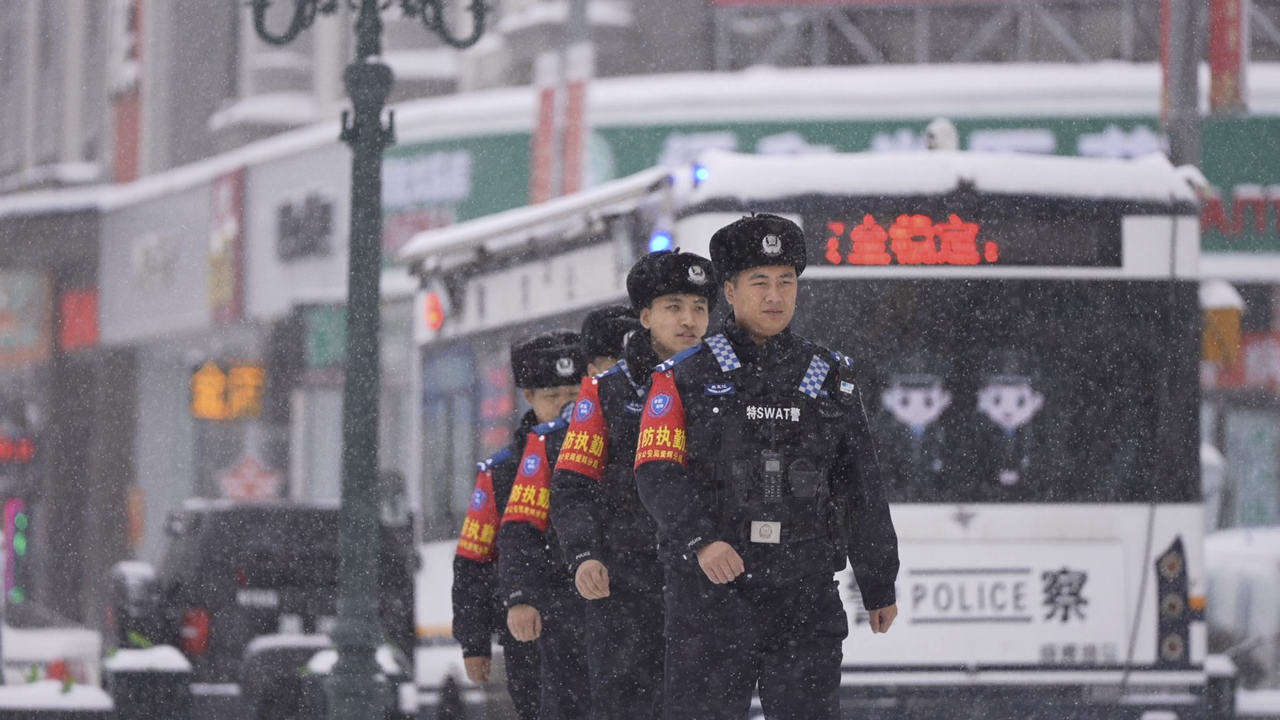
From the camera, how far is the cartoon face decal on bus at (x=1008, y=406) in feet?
32.2

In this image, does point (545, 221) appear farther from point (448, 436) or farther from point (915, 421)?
point (915, 421)

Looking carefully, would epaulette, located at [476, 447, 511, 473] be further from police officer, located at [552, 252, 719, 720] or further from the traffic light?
the traffic light

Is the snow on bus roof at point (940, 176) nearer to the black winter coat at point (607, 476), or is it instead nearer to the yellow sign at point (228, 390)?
the black winter coat at point (607, 476)

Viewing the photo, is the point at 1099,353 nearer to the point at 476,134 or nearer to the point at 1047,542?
the point at 1047,542

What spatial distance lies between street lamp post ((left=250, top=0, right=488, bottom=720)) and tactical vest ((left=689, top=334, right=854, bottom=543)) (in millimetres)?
6174

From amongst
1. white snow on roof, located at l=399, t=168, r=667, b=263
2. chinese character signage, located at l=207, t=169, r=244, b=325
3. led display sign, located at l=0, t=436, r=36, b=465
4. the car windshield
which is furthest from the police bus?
led display sign, located at l=0, t=436, r=36, b=465

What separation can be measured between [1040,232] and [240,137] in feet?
70.4

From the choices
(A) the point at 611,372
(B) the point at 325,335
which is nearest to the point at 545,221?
(A) the point at 611,372

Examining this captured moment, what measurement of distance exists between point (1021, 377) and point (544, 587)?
371 cm

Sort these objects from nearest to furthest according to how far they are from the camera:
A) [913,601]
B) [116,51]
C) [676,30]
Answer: [913,601]
[676,30]
[116,51]

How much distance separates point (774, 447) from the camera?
5.45 meters

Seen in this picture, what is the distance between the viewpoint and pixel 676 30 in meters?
24.3

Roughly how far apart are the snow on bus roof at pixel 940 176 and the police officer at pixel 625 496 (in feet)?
11.7

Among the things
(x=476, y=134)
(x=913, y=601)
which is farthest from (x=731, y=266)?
(x=476, y=134)
